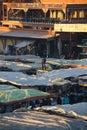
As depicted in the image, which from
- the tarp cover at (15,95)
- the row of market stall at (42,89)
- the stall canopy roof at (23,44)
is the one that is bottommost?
the stall canopy roof at (23,44)

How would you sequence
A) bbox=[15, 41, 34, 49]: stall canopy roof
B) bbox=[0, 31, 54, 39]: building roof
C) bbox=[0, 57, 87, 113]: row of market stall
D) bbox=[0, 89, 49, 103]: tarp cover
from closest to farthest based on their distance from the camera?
bbox=[0, 89, 49, 103]: tarp cover, bbox=[0, 57, 87, 113]: row of market stall, bbox=[15, 41, 34, 49]: stall canopy roof, bbox=[0, 31, 54, 39]: building roof

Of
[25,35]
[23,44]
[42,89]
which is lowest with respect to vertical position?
[23,44]

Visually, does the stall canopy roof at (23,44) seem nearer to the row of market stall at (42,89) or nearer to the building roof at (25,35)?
the building roof at (25,35)

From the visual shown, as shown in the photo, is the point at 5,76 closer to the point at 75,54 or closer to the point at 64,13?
the point at 75,54

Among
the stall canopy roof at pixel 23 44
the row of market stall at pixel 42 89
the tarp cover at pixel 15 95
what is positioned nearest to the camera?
the tarp cover at pixel 15 95

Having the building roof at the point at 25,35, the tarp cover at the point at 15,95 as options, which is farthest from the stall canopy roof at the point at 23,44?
the tarp cover at the point at 15,95

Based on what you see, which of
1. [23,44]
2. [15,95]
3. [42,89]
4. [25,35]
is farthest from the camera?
[25,35]

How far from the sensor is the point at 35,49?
3117 centimetres

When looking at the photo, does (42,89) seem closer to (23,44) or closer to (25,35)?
(23,44)

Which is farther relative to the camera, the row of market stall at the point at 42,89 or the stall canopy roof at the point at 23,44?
the stall canopy roof at the point at 23,44

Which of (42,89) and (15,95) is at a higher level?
(15,95)

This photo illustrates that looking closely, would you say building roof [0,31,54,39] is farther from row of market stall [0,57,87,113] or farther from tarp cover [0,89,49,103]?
tarp cover [0,89,49,103]

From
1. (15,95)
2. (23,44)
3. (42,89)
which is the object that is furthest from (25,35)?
(15,95)

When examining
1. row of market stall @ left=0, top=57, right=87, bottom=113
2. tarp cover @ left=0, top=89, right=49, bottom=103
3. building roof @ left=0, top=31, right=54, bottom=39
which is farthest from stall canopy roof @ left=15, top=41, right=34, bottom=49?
tarp cover @ left=0, top=89, right=49, bottom=103
